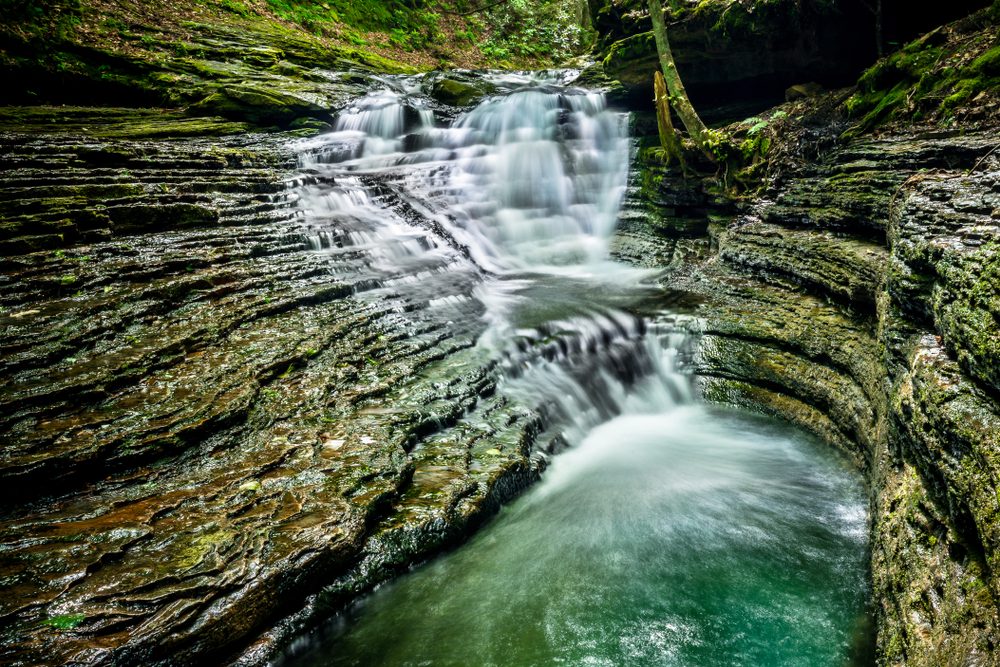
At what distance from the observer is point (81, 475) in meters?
3.28

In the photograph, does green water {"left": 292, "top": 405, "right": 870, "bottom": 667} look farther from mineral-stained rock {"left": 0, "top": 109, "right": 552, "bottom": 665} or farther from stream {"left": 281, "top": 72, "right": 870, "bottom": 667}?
mineral-stained rock {"left": 0, "top": 109, "right": 552, "bottom": 665}

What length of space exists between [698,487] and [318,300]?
453cm

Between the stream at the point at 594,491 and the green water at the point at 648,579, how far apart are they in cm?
1

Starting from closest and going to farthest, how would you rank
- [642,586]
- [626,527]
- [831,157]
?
[642,586]
[626,527]
[831,157]

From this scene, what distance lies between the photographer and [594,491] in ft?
14.2

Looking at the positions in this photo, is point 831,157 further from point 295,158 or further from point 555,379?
point 295,158

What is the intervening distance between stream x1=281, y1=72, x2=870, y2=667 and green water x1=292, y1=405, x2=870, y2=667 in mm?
12

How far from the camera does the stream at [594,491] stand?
2.88 m

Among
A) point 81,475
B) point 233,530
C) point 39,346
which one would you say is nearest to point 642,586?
point 233,530

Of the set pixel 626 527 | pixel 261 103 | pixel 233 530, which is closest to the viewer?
pixel 233 530

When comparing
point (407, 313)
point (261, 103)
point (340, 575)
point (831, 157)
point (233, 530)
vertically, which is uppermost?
point (261, 103)

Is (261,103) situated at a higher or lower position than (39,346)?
higher

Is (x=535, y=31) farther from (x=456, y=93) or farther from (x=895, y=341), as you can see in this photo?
(x=895, y=341)

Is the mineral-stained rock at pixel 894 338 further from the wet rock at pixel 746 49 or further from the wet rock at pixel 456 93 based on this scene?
the wet rock at pixel 456 93
